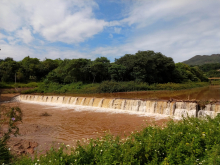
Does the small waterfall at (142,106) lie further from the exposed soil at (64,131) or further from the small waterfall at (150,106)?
the exposed soil at (64,131)

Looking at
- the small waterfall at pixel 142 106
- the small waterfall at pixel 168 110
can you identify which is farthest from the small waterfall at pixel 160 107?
the small waterfall at pixel 142 106

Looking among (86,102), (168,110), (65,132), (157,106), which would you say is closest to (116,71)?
(86,102)

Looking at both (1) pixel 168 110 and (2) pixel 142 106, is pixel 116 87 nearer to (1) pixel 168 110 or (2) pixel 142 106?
(2) pixel 142 106

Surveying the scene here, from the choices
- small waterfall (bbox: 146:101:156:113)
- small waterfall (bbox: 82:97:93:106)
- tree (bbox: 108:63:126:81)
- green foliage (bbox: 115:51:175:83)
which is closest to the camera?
small waterfall (bbox: 146:101:156:113)

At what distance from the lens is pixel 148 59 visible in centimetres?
2775

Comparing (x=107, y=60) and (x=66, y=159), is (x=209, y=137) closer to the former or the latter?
(x=66, y=159)

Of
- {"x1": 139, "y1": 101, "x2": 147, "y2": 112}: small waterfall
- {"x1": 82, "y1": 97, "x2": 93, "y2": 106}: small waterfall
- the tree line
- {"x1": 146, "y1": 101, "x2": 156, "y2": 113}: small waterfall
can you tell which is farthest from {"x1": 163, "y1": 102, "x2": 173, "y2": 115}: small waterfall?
the tree line

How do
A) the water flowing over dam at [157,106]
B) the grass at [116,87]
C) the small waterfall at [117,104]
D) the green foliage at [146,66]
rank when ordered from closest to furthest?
the water flowing over dam at [157,106] → the small waterfall at [117,104] → the grass at [116,87] → the green foliage at [146,66]

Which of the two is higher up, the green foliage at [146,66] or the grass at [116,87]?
the green foliage at [146,66]

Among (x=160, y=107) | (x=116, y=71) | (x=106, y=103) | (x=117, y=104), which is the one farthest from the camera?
→ (x=116, y=71)

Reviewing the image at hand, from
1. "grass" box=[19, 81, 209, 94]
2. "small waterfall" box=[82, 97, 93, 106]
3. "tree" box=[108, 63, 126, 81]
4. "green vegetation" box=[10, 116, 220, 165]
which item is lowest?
"small waterfall" box=[82, 97, 93, 106]

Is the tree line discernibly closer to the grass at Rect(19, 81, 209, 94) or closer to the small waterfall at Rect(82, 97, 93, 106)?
the grass at Rect(19, 81, 209, 94)

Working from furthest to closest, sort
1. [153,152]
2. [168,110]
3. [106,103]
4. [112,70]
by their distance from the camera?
1. [112,70]
2. [106,103]
3. [168,110]
4. [153,152]

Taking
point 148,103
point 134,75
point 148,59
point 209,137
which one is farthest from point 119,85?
point 209,137
